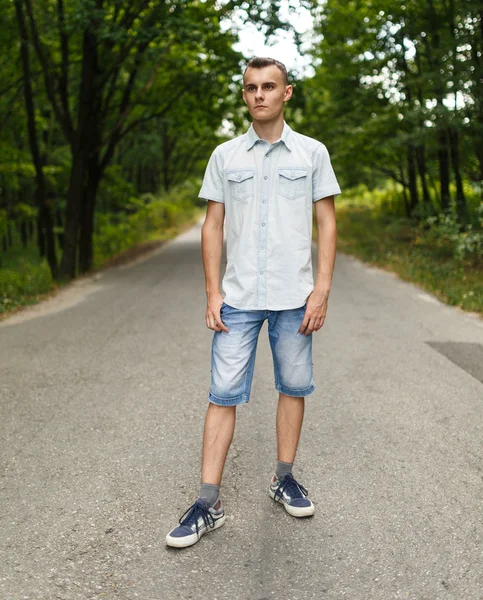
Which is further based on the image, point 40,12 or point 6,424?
point 40,12

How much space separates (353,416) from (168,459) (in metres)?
1.50

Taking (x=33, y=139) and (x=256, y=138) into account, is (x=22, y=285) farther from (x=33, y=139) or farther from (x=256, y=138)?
(x=256, y=138)

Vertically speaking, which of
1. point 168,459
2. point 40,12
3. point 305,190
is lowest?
point 168,459

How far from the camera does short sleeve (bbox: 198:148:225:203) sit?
11.0ft

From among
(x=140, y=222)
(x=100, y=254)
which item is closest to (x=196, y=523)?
(x=100, y=254)

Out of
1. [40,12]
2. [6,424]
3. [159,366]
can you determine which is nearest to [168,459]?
[6,424]

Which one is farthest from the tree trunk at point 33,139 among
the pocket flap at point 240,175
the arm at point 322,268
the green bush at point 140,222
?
the arm at point 322,268

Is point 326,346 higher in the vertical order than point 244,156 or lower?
lower

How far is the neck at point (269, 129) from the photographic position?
332 centimetres

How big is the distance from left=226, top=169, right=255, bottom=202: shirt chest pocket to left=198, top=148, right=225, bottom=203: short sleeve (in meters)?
0.06

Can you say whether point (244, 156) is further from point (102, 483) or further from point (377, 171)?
point (377, 171)

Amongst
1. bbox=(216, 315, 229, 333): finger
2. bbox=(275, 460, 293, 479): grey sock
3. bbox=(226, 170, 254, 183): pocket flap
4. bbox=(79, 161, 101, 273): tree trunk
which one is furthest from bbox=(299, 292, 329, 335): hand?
bbox=(79, 161, 101, 273): tree trunk

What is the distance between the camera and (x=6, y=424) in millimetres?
4973

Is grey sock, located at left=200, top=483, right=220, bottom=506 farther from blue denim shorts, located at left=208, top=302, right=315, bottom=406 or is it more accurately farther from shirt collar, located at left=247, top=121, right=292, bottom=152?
shirt collar, located at left=247, top=121, right=292, bottom=152
